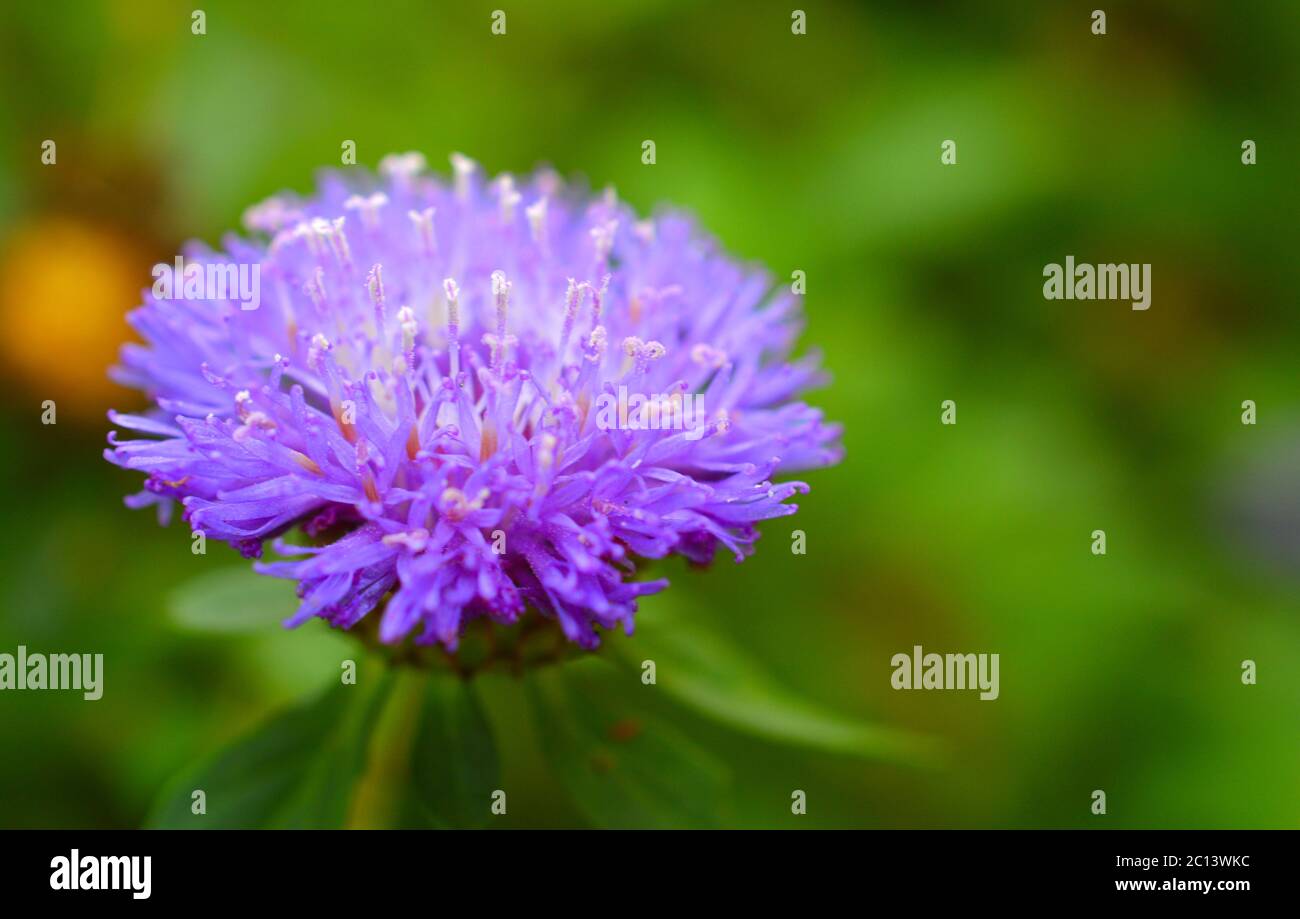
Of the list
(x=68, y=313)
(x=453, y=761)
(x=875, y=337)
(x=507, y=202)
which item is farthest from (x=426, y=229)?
(x=875, y=337)

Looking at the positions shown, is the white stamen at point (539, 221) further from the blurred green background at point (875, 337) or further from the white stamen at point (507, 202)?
the blurred green background at point (875, 337)

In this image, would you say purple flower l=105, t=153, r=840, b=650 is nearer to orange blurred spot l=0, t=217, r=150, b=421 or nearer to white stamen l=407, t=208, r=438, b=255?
white stamen l=407, t=208, r=438, b=255

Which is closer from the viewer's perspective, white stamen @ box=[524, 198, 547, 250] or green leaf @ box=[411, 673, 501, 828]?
green leaf @ box=[411, 673, 501, 828]

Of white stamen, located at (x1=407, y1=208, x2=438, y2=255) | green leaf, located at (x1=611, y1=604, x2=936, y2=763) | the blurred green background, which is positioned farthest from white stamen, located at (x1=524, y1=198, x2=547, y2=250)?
the blurred green background

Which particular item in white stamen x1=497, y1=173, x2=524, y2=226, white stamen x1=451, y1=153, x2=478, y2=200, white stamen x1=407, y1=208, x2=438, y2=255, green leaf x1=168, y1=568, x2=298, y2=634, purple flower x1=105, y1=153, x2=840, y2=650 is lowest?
green leaf x1=168, y1=568, x2=298, y2=634
